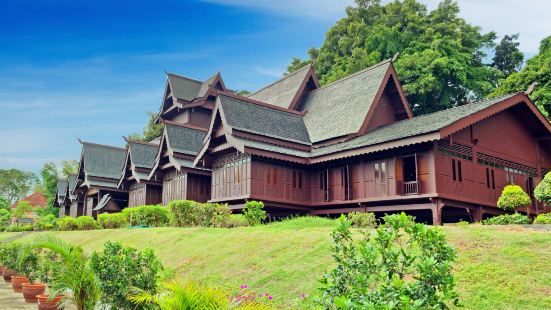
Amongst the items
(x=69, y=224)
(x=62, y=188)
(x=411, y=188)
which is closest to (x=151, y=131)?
(x=62, y=188)

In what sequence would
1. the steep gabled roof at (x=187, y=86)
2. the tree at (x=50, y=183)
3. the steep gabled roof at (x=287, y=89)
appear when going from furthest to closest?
1. the tree at (x=50, y=183)
2. the steep gabled roof at (x=187, y=86)
3. the steep gabled roof at (x=287, y=89)

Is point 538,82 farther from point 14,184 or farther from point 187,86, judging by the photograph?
point 14,184

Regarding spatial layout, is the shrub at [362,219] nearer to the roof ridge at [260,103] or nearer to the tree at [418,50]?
the roof ridge at [260,103]

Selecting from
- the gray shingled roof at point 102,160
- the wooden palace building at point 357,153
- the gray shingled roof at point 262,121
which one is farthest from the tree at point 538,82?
the gray shingled roof at point 102,160

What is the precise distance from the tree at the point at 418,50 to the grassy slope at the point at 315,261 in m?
26.9

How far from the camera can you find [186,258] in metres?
14.4

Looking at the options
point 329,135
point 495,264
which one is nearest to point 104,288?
point 495,264

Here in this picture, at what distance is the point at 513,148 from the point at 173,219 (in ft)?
55.8

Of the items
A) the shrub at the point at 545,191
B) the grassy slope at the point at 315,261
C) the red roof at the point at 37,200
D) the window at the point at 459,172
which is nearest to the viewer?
the grassy slope at the point at 315,261

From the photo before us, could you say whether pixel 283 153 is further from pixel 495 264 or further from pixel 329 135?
pixel 495 264

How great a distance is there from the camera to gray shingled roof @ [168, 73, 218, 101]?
41.5m

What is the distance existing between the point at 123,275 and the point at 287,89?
2570 centimetres

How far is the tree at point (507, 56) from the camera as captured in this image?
45225 mm

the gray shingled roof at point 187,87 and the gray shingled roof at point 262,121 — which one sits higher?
the gray shingled roof at point 187,87
